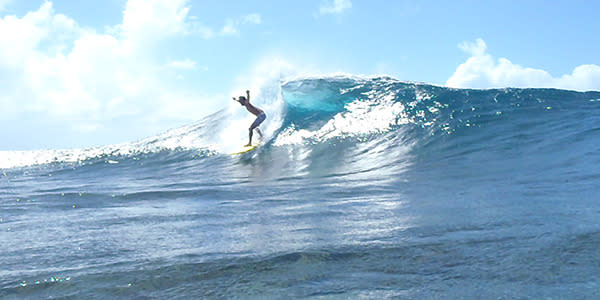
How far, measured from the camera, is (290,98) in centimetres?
1766

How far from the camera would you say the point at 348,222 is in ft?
15.3

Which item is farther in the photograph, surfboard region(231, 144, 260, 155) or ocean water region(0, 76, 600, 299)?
surfboard region(231, 144, 260, 155)

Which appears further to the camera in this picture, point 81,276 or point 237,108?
point 237,108

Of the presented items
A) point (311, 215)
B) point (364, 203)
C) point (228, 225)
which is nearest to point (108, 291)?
point (228, 225)

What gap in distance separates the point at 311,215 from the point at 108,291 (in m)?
2.71

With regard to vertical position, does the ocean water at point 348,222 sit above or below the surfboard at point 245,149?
below

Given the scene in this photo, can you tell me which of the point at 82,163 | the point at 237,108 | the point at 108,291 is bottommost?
the point at 108,291

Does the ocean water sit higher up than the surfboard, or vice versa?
the surfboard

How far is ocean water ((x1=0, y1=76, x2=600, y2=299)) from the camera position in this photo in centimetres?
291

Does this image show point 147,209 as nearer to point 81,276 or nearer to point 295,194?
point 295,194

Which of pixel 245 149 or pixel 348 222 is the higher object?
pixel 245 149

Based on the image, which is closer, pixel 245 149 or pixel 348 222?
pixel 348 222

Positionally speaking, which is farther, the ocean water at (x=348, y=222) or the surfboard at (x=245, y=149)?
the surfboard at (x=245, y=149)

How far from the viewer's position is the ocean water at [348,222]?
291cm
